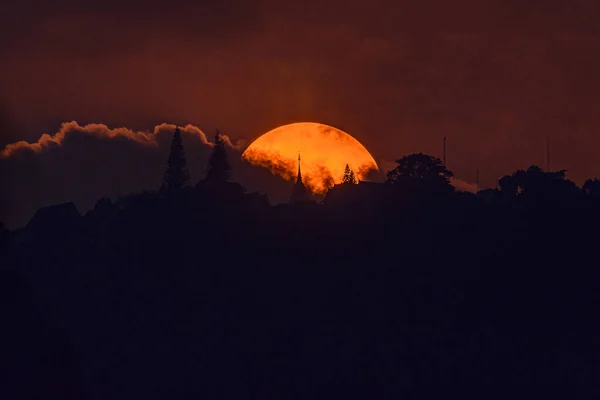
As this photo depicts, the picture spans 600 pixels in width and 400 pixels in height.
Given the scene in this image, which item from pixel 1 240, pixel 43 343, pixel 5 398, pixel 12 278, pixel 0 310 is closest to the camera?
pixel 1 240

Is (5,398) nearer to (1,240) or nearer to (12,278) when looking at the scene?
(12,278)

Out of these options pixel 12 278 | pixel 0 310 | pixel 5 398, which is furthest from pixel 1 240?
pixel 5 398

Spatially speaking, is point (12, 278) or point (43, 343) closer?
point (12, 278)

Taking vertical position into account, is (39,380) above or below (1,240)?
below

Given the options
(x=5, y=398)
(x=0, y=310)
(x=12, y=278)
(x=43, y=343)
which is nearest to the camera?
(x=0, y=310)

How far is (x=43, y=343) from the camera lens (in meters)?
166

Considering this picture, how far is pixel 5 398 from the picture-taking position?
15300 cm

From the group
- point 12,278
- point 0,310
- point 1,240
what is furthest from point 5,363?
point 1,240

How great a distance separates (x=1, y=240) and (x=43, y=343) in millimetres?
71044

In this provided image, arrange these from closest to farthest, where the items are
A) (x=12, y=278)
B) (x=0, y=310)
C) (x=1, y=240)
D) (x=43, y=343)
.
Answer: (x=1, y=240), (x=0, y=310), (x=12, y=278), (x=43, y=343)

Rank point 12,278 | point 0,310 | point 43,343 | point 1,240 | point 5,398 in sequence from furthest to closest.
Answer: point 43,343
point 5,398
point 12,278
point 0,310
point 1,240

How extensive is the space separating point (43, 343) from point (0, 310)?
4466 cm

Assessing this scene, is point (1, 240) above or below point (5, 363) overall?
above

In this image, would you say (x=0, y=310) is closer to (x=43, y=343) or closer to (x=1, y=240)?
(x=1, y=240)
